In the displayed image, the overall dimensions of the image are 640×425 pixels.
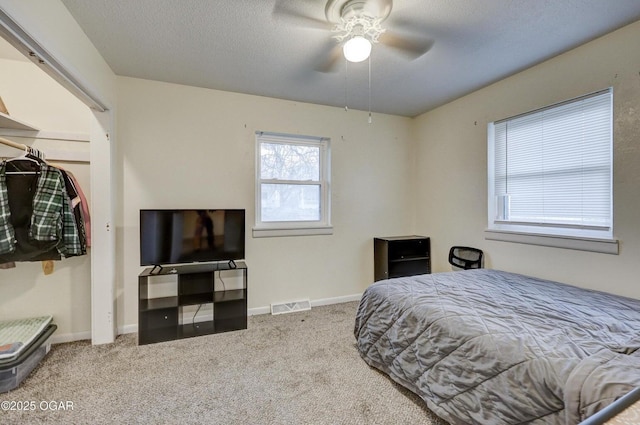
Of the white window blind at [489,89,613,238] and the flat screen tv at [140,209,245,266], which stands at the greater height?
the white window blind at [489,89,613,238]

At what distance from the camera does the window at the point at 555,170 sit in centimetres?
214

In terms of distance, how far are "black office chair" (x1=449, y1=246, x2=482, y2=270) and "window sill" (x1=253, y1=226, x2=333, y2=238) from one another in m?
1.49

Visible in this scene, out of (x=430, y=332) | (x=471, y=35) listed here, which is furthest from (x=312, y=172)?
(x=430, y=332)

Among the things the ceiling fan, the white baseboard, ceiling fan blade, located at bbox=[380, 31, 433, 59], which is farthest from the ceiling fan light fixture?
the white baseboard

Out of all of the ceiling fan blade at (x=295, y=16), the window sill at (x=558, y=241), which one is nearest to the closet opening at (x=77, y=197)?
the ceiling fan blade at (x=295, y=16)

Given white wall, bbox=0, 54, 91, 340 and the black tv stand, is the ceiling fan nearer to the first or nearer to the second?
white wall, bbox=0, 54, 91, 340

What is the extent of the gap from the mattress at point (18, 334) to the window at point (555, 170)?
4106 mm

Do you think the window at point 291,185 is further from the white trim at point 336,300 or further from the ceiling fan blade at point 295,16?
the ceiling fan blade at point 295,16

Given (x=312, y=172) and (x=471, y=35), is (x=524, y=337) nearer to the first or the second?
(x=471, y=35)

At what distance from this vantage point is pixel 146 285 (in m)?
2.46

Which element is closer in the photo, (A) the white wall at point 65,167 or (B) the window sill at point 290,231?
(A) the white wall at point 65,167

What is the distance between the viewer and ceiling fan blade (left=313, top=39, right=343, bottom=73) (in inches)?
84.1

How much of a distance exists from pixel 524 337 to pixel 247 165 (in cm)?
277

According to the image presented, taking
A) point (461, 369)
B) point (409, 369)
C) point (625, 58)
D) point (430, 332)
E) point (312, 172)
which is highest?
point (625, 58)
